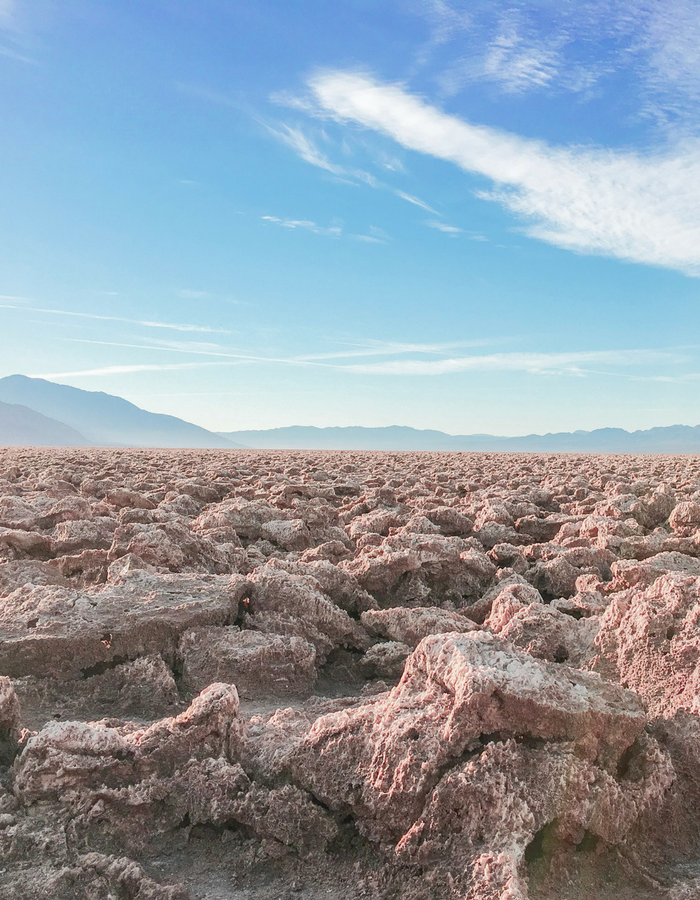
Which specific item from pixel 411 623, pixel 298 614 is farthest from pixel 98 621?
pixel 411 623

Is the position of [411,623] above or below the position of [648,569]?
below

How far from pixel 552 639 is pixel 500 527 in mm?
2753

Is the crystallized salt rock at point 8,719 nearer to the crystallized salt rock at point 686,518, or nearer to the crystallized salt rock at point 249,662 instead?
the crystallized salt rock at point 249,662

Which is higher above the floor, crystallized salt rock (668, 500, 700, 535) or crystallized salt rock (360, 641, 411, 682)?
crystallized salt rock (668, 500, 700, 535)

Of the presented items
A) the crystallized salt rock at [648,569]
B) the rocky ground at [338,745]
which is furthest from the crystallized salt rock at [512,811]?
the crystallized salt rock at [648,569]

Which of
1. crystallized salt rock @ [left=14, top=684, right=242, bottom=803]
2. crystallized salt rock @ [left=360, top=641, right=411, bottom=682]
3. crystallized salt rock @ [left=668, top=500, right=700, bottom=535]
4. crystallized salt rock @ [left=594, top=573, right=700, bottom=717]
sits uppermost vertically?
crystallized salt rock @ [left=668, top=500, right=700, bottom=535]

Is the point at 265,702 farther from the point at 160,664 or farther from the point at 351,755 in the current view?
the point at 351,755

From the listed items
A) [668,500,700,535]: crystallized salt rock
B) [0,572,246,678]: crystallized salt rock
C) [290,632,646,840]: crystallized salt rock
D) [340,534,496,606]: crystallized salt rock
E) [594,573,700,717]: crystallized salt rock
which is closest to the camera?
[290,632,646,840]: crystallized salt rock

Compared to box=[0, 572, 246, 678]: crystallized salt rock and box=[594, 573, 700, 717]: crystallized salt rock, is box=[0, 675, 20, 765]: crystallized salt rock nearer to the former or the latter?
box=[0, 572, 246, 678]: crystallized salt rock

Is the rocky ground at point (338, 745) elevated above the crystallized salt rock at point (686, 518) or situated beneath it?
situated beneath

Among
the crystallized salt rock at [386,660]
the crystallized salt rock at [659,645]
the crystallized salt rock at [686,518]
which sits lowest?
the crystallized salt rock at [386,660]

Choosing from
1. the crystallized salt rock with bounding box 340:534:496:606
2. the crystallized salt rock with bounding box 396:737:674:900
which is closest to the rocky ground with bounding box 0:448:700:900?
the crystallized salt rock with bounding box 396:737:674:900

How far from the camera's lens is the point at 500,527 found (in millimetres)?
5887

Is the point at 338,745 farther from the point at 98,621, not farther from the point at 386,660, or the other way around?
the point at 98,621
